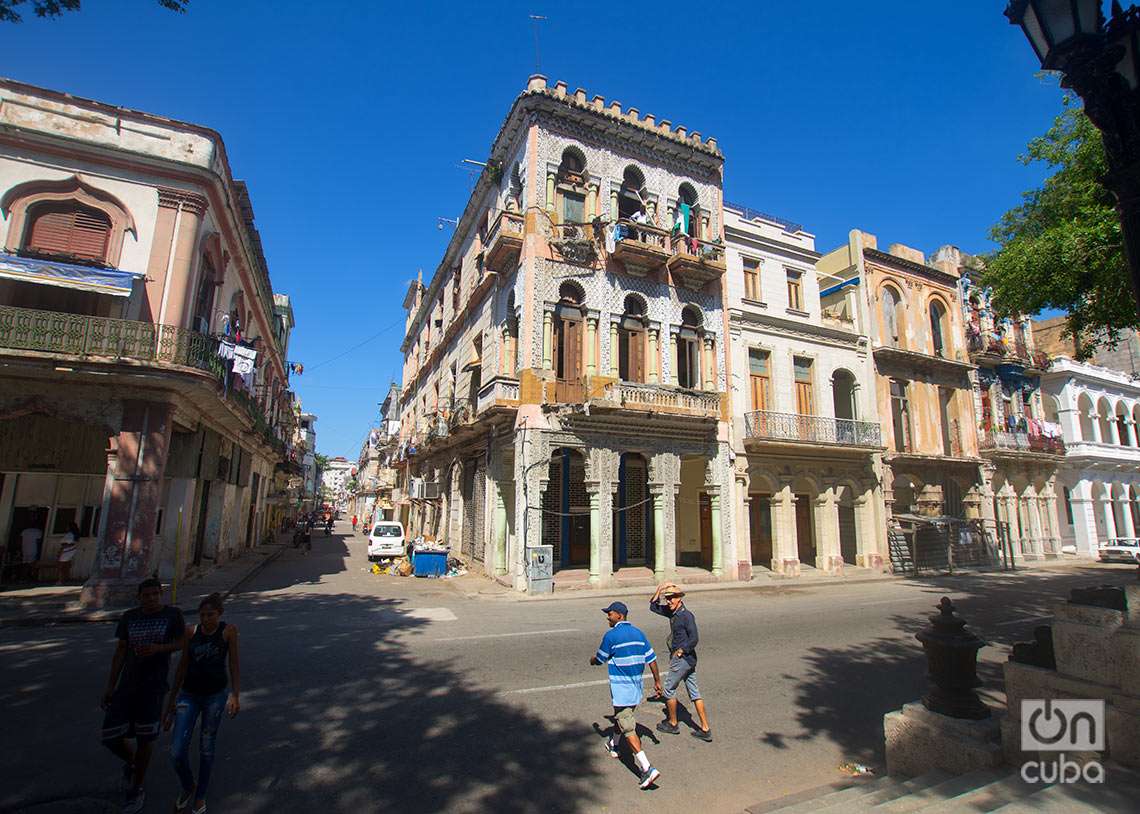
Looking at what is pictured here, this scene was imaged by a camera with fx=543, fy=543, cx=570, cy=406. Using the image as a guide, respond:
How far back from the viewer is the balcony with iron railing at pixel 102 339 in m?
11.3

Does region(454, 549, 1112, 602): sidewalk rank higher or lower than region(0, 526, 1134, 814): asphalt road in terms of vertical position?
lower

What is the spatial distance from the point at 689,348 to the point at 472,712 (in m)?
16.2

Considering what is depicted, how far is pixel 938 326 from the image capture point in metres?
27.1

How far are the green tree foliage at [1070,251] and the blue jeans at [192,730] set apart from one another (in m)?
17.6

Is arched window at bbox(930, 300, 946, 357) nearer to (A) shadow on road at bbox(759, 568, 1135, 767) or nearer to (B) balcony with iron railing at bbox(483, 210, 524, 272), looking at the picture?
(A) shadow on road at bbox(759, 568, 1135, 767)

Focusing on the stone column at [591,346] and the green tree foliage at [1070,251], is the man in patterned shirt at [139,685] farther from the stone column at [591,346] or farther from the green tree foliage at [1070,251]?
the green tree foliage at [1070,251]

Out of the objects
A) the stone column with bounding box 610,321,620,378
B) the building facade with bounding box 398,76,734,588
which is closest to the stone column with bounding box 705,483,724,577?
the building facade with bounding box 398,76,734,588

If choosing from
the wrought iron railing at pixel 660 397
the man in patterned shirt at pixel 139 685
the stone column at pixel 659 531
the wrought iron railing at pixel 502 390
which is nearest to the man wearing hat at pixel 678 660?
the man in patterned shirt at pixel 139 685

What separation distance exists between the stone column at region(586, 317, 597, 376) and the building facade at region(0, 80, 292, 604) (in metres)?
9.97

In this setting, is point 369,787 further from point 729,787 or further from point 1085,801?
point 1085,801

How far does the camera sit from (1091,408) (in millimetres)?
31891

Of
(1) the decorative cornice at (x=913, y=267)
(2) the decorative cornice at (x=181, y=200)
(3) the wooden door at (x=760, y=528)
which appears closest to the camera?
(2) the decorative cornice at (x=181, y=200)

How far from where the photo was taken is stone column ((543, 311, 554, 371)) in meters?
17.6

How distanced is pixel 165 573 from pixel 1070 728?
1759 centimetres
